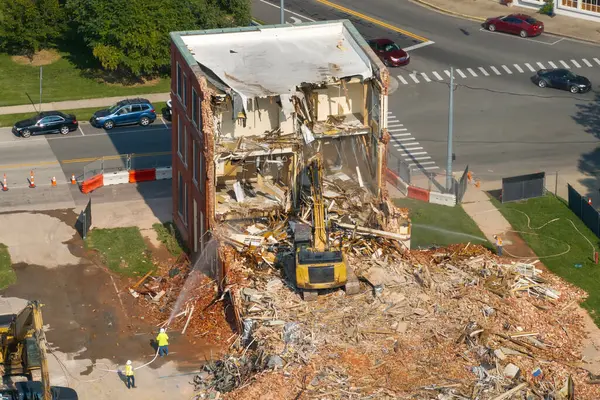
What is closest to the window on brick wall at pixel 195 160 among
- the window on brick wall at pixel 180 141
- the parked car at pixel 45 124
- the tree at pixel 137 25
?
the window on brick wall at pixel 180 141

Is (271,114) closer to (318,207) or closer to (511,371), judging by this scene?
(318,207)

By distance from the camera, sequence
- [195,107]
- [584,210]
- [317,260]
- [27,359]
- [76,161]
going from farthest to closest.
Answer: [76,161] < [584,210] < [195,107] < [317,260] < [27,359]

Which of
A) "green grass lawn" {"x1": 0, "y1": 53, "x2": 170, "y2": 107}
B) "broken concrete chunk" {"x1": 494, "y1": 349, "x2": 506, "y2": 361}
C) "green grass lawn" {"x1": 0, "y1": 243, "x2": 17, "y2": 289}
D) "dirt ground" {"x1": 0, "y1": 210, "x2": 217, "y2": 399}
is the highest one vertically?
"broken concrete chunk" {"x1": 494, "y1": 349, "x2": 506, "y2": 361}

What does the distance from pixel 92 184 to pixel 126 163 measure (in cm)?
366

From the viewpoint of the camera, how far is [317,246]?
51625 mm

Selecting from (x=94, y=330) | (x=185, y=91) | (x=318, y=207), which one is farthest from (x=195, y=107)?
(x=94, y=330)

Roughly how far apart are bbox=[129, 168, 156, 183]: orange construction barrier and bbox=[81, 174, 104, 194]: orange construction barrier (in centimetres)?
167

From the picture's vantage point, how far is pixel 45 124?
250 ft

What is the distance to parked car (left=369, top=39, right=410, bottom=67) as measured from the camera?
83938mm

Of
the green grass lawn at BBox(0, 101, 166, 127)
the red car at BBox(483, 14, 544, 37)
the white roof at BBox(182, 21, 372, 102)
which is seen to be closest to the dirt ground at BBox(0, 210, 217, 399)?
the white roof at BBox(182, 21, 372, 102)

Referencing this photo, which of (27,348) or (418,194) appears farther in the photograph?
(418,194)

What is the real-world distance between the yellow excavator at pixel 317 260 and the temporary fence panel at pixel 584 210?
16473 millimetres

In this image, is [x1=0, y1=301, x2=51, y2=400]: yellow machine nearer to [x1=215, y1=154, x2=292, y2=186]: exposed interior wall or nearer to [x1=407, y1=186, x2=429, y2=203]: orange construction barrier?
[x1=215, y1=154, x2=292, y2=186]: exposed interior wall

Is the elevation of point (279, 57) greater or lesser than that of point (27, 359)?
greater
